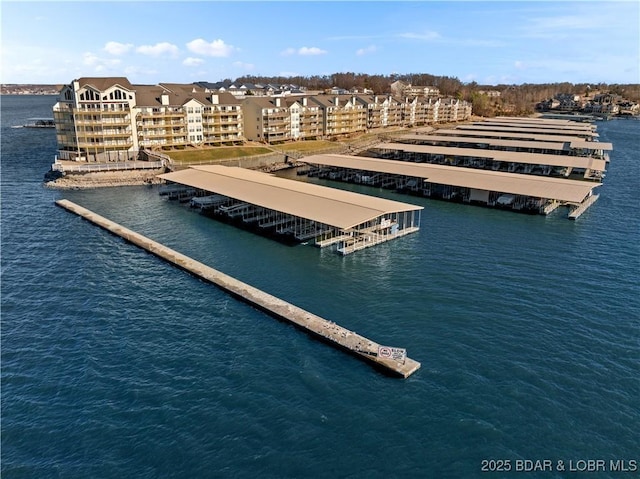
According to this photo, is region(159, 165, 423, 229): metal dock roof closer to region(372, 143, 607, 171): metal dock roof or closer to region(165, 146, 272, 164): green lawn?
region(165, 146, 272, 164): green lawn

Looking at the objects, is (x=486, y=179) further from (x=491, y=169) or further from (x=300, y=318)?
(x=300, y=318)

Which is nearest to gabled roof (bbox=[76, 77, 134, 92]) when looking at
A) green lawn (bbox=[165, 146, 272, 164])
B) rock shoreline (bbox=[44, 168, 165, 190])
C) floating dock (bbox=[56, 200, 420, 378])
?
green lawn (bbox=[165, 146, 272, 164])

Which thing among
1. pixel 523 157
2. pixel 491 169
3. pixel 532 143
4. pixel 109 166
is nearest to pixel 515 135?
pixel 532 143

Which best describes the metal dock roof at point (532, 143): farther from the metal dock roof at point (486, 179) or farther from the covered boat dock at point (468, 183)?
the metal dock roof at point (486, 179)

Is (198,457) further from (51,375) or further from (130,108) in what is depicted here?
(130,108)

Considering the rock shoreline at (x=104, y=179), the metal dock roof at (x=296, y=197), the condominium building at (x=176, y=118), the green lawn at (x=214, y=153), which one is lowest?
the rock shoreline at (x=104, y=179)

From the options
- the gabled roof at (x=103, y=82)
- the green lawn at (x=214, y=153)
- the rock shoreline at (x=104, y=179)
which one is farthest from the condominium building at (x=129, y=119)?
the rock shoreline at (x=104, y=179)

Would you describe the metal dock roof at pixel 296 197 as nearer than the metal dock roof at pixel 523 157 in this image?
Yes
